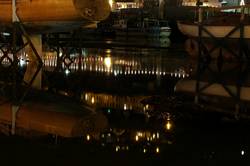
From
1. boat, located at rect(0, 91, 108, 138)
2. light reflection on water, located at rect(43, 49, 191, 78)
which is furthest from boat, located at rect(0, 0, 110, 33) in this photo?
light reflection on water, located at rect(43, 49, 191, 78)

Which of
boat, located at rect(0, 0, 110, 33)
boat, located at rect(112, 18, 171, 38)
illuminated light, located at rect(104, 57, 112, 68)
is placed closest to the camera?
boat, located at rect(0, 0, 110, 33)

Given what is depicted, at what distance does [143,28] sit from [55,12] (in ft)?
119

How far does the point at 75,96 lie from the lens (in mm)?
13922

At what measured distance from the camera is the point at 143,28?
154 ft

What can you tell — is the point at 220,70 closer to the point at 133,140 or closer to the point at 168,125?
the point at 168,125

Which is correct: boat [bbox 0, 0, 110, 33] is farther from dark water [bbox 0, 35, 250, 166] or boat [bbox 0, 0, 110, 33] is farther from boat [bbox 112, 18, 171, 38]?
boat [bbox 112, 18, 171, 38]

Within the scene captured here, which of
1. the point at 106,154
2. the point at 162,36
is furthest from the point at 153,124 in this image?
the point at 162,36

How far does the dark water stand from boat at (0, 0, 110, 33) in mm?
2224

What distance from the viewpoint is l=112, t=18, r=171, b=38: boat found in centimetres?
4656

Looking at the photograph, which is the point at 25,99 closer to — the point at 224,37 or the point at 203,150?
the point at 203,150

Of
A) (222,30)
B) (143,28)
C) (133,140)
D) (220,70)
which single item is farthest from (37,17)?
(143,28)

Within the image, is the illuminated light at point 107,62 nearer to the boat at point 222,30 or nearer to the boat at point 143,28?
the boat at point 222,30

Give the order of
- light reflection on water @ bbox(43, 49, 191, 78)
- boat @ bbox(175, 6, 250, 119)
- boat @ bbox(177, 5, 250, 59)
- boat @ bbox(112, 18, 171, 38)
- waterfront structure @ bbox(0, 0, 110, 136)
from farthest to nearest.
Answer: boat @ bbox(112, 18, 171, 38)
boat @ bbox(177, 5, 250, 59)
light reflection on water @ bbox(43, 49, 191, 78)
boat @ bbox(175, 6, 250, 119)
waterfront structure @ bbox(0, 0, 110, 136)

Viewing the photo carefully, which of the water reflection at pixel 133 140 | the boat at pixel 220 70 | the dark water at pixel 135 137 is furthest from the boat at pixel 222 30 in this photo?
the water reflection at pixel 133 140
